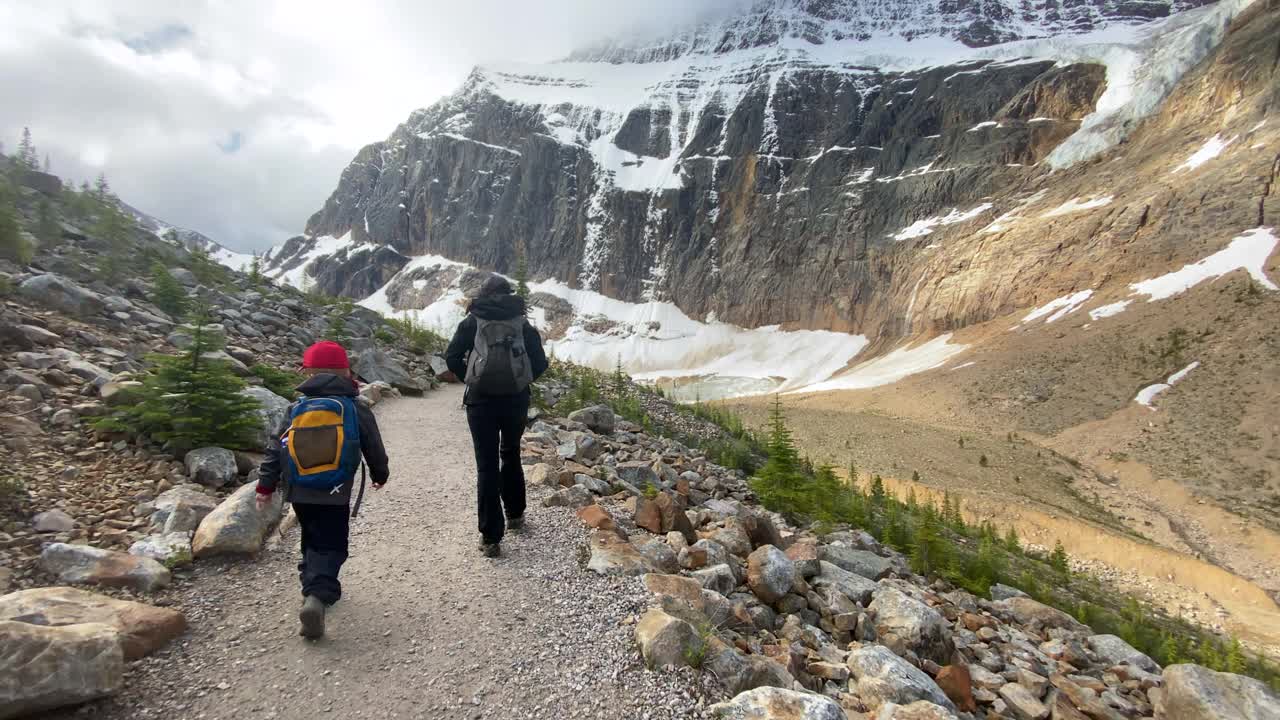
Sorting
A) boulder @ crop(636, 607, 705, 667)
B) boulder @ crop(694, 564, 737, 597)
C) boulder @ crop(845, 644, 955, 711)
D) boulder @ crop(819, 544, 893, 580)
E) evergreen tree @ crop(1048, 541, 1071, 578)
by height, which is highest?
boulder @ crop(636, 607, 705, 667)

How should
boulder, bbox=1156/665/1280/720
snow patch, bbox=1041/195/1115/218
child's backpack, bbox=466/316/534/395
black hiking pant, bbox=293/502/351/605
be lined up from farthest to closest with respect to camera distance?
snow patch, bbox=1041/195/1115/218 → boulder, bbox=1156/665/1280/720 → child's backpack, bbox=466/316/534/395 → black hiking pant, bbox=293/502/351/605

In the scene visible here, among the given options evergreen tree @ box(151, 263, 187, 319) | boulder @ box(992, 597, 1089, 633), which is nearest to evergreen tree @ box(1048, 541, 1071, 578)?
boulder @ box(992, 597, 1089, 633)

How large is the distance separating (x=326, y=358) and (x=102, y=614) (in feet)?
6.22

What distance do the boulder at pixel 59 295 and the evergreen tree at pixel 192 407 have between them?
4.26 metres

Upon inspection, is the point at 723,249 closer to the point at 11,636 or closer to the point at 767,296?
the point at 767,296

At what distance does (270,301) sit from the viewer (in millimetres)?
15953

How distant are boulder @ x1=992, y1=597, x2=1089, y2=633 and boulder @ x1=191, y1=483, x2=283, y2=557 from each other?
31.6 feet

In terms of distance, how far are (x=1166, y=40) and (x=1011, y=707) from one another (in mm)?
116933

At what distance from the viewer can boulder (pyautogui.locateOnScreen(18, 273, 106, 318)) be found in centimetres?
808

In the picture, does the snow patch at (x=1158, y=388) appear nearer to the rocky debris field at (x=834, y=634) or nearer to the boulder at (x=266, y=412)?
the rocky debris field at (x=834, y=634)

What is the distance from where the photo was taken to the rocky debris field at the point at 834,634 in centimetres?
350

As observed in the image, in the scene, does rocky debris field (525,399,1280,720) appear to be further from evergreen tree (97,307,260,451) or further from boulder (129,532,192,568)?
evergreen tree (97,307,260,451)

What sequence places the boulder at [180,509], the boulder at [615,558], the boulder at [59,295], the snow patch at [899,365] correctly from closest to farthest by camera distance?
the boulder at [180,509]
the boulder at [615,558]
the boulder at [59,295]
the snow patch at [899,365]

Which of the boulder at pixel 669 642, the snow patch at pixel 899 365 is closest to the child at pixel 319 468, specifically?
the boulder at pixel 669 642
